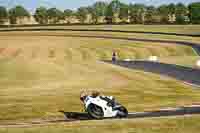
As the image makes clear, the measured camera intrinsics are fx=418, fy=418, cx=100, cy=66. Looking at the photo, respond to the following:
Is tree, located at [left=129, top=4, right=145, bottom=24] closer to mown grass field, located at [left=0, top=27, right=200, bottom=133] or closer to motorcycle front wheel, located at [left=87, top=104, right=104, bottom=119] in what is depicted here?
mown grass field, located at [left=0, top=27, right=200, bottom=133]

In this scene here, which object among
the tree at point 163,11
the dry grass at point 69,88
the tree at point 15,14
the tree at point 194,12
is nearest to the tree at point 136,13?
the tree at point 163,11

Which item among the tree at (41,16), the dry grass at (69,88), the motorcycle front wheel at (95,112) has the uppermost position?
the tree at (41,16)

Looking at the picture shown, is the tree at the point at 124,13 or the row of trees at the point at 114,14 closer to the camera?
the row of trees at the point at 114,14

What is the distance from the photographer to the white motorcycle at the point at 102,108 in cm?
1986

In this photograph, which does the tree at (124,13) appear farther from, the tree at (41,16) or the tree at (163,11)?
the tree at (41,16)

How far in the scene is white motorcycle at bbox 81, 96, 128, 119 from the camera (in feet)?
65.2

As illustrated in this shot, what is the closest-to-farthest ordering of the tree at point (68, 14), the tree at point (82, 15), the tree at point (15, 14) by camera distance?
the tree at point (15, 14) < the tree at point (68, 14) < the tree at point (82, 15)

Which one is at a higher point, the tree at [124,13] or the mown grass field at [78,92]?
the tree at [124,13]

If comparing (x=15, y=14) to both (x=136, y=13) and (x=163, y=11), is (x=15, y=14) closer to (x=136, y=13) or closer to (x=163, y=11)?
(x=136, y=13)

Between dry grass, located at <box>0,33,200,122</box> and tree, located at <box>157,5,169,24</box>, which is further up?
tree, located at <box>157,5,169,24</box>

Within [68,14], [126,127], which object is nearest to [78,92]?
[126,127]

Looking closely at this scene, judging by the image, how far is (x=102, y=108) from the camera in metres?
20.1

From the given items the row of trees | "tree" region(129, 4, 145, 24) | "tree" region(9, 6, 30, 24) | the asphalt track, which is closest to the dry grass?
the asphalt track

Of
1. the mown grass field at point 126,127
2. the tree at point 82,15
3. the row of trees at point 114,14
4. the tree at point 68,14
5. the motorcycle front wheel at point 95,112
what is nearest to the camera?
the mown grass field at point 126,127
